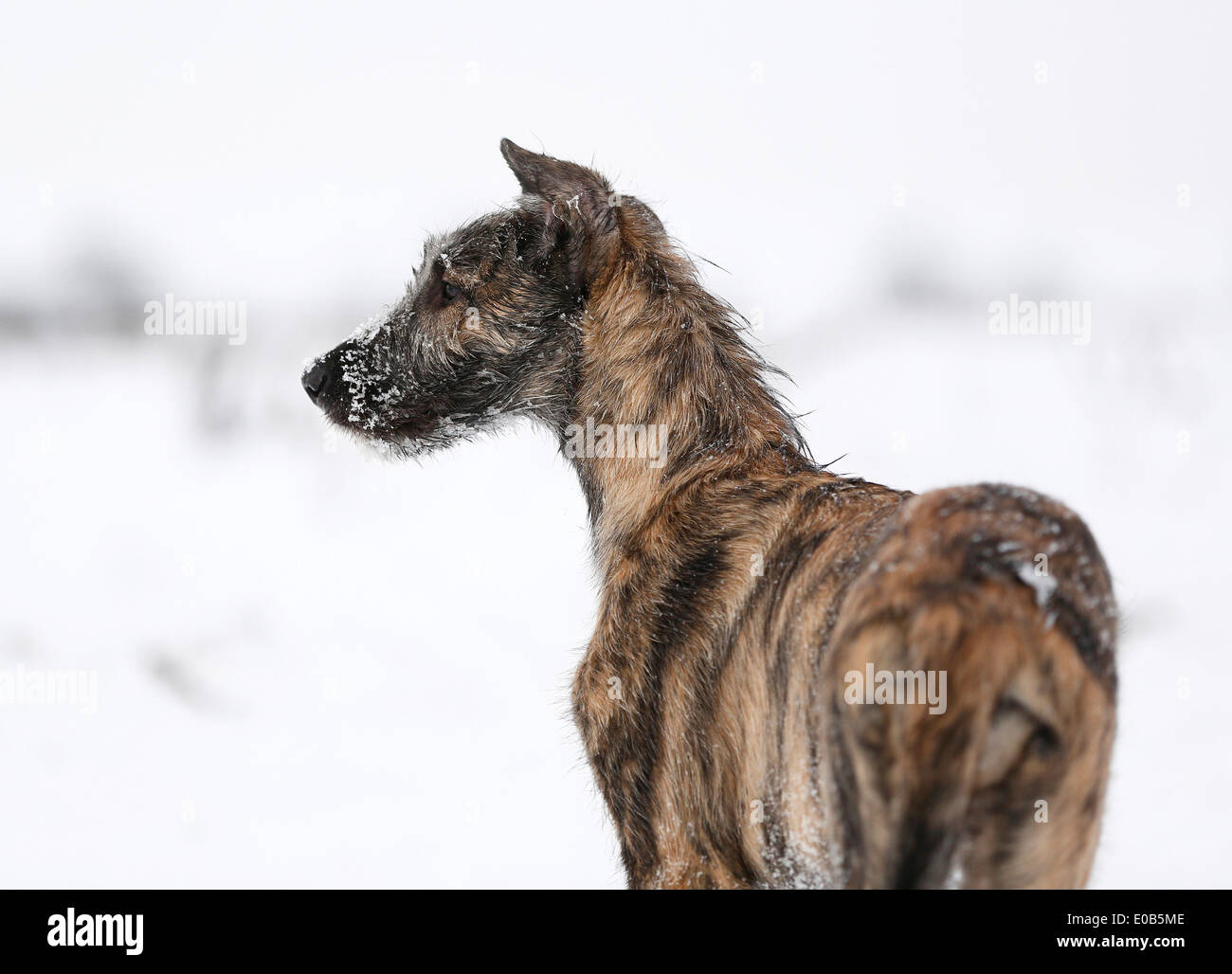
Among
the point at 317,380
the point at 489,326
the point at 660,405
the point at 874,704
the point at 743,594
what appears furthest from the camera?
the point at 317,380

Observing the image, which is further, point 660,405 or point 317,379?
point 317,379

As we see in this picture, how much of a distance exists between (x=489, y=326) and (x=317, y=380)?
0.94 meters

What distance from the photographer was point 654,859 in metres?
3.24

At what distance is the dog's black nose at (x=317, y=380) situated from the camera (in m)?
4.77

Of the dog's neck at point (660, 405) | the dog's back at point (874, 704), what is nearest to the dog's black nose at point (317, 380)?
the dog's neck at point (660, 405)

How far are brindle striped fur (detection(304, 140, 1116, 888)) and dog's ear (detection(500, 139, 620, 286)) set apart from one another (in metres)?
0.01

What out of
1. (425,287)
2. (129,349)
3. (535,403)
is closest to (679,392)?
(535,403)

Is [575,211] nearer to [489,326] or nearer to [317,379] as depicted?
[489,326]

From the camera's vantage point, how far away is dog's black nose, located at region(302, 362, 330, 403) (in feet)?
15.6

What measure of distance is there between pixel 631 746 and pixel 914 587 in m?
1.29

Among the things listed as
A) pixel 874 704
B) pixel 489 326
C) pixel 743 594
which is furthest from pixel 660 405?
pixel 874 704

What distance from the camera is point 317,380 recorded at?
4.78 meters

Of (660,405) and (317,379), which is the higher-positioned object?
(317,379)

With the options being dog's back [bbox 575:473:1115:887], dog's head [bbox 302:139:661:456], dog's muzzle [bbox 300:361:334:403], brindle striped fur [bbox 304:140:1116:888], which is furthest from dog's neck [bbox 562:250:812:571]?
dog's muzzle [bbox 300:361:334:403]
